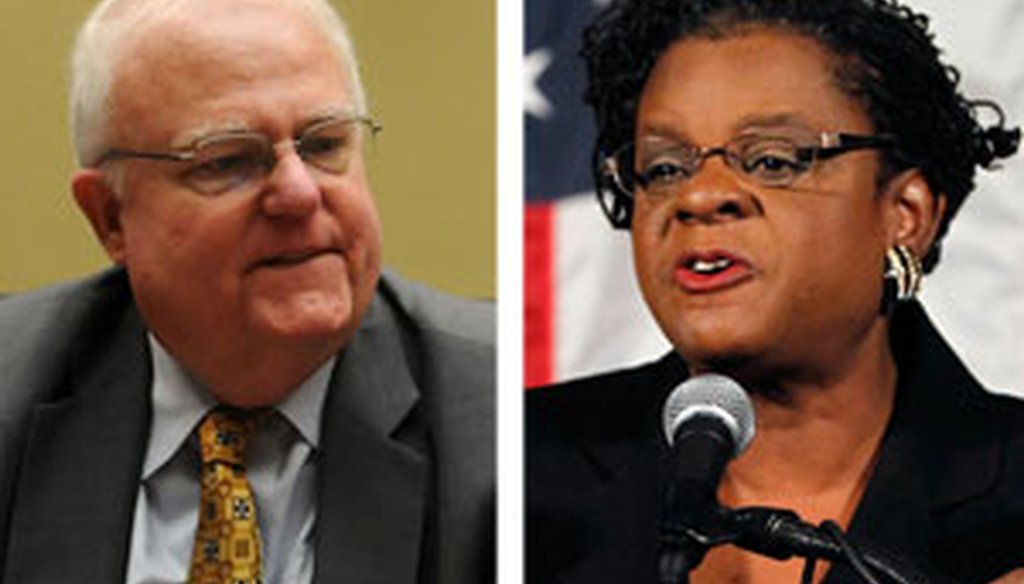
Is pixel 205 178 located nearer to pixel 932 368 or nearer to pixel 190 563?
pixel 190 563

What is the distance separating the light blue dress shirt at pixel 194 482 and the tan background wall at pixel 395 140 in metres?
0.25

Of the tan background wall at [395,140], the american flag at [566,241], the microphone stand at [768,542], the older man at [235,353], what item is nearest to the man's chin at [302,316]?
the older man at [235,353]

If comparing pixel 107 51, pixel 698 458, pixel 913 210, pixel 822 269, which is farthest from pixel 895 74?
pixel 107 51

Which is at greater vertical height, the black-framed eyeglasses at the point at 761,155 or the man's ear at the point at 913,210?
the black-framed eyeglasses at the point at 761,155

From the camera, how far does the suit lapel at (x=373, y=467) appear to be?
2.61 metres

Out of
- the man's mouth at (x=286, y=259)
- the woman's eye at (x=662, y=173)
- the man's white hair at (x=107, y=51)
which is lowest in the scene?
the man's mouth at (x=286, y=259)

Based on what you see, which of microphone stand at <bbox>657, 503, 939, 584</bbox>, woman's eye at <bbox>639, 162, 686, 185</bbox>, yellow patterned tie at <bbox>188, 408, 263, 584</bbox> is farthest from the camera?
woman's eye at <bbox>639, 162, 686, 185</bbox>

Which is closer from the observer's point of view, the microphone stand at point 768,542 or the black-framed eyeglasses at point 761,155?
the microphone stand at point 768,542

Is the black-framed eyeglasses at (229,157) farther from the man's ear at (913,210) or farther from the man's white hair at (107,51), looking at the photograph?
the man's ear at (913,210)

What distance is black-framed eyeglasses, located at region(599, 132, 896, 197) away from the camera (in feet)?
8.62

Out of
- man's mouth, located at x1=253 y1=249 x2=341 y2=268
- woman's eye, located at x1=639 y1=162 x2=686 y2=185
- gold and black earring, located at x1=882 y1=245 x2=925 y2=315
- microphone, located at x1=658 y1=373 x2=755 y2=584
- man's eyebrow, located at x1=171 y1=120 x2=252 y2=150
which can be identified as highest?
man's eyebrow, located at x1=171 y1=120 x2=252 y2=150

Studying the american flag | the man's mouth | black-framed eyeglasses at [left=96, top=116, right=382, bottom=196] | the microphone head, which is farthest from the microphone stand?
black-framed eyeglasses at [left=96, top=116, right=382, bottom=196]

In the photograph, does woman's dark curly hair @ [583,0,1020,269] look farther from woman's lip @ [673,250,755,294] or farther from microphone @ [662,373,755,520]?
microphone @ [662,373,755,520]

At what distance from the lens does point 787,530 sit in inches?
102
